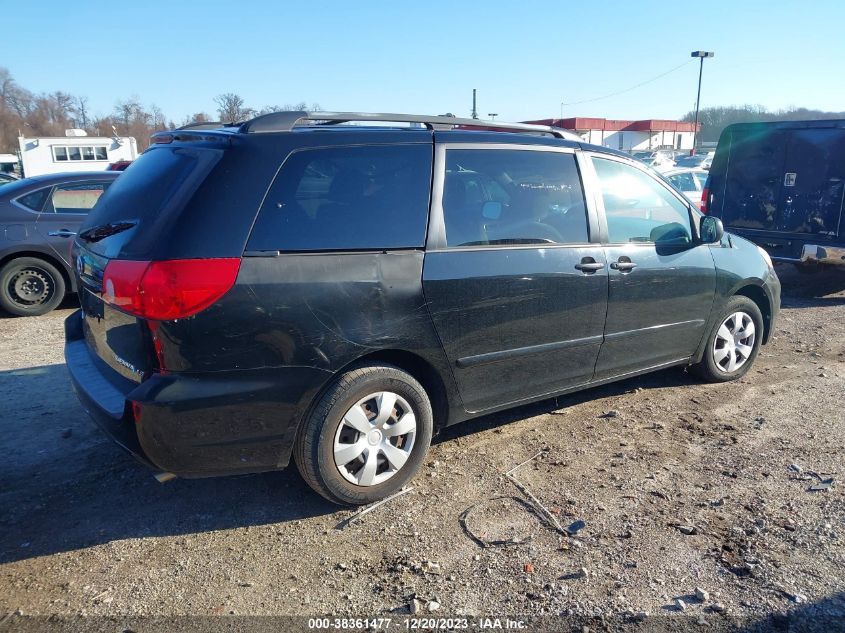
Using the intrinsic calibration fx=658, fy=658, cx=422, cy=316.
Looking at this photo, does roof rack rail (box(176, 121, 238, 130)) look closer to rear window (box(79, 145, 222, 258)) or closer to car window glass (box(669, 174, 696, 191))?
rear window (box(79, 145, 222, 258))

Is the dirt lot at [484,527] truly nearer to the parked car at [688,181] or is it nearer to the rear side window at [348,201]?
the rear side window at [348,201]

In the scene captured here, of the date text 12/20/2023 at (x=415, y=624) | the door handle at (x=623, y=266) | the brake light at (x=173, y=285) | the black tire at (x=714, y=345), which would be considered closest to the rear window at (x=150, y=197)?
the brake light at (x=173, y=285)

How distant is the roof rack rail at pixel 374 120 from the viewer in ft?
10.7

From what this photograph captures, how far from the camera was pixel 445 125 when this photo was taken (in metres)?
3.92

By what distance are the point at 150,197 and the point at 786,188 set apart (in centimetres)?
848

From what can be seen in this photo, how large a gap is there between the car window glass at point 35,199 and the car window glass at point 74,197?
0.08 m

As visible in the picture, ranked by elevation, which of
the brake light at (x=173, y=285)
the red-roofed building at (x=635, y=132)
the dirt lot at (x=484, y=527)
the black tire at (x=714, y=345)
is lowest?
the dirt lot at (x=484, y=527)

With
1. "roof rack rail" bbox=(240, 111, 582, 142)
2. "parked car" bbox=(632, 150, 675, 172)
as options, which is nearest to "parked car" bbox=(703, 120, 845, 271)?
"roof rack rail" bbox=(240, 111, 582, 142)

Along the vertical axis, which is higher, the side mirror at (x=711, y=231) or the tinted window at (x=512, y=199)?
the tinted window at (x=512, y=199)

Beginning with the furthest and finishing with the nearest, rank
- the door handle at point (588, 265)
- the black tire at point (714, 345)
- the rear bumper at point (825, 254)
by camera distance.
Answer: the rear bumper at point (825, 254) → the black tire at point (714, 345) → the door handle at point (588, 265)

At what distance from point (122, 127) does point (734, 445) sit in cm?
8746

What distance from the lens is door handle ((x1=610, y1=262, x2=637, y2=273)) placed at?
170 inches

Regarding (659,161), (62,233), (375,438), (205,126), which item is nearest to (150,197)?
(205,126)

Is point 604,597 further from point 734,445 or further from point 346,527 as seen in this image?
point 734,445
